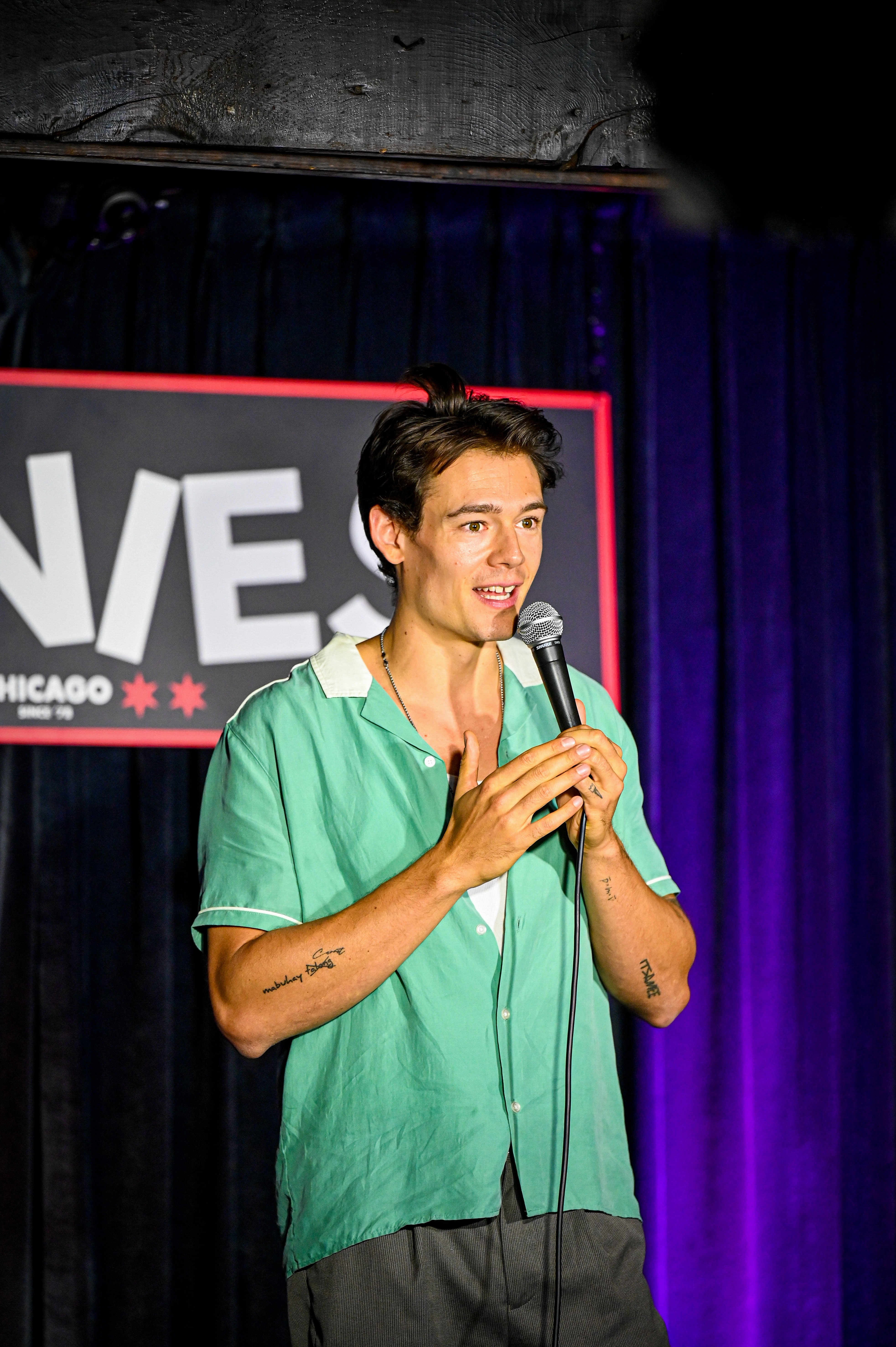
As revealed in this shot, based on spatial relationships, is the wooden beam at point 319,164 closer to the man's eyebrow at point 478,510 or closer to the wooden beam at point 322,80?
the wooden beam at point 322,80

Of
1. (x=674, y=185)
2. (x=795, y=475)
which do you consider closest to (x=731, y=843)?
(x=795, y=475)

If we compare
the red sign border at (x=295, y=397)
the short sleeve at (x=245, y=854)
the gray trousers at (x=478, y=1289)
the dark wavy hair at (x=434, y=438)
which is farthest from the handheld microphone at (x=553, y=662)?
the red sign border at (x=295, y=397)

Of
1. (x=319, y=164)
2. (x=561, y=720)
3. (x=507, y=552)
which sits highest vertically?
(x=319, y=164)

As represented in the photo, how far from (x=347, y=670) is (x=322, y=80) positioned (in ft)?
4.31

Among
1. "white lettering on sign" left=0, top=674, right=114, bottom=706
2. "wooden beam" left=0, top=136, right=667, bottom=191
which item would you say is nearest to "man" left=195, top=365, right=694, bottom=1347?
"wooden beam" left=0, top=136, right=667, bottom=191

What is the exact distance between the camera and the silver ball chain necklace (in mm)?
1710

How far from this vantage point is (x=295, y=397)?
2.79 meters

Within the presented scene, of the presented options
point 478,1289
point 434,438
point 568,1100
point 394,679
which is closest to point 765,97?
point 434,438

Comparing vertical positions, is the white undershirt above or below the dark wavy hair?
below

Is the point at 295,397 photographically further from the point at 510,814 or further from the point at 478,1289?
the point at 478,1289

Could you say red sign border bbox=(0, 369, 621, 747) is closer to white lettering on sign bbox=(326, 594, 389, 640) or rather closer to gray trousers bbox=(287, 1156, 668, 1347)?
white lettering on sign bbox=(326, 594, 389, 640)

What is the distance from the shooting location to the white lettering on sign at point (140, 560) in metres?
2.73

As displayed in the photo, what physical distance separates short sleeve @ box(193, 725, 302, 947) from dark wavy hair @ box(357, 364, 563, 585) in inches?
18.8

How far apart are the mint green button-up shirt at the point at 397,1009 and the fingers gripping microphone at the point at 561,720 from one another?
0.04 metres
